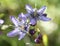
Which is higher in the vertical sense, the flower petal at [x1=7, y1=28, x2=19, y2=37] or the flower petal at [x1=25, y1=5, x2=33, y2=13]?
the flower petal at [x1=25, y1=5, x2=33, y2=13]

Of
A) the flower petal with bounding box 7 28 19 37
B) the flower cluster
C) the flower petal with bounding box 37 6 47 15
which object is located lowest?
the flower petal with bounding box 7 28 19 37

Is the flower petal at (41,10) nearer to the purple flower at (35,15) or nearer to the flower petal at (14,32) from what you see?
the purple flower at (35,15)

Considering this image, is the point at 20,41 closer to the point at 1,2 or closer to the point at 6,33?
the point at 6,33

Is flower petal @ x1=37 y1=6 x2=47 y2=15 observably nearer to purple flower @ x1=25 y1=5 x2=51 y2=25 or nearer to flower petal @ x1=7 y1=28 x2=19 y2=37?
purple flower @ x1=25 y1=5 x2=51 y2=25

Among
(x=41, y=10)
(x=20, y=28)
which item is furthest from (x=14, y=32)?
(x=41, y=10)

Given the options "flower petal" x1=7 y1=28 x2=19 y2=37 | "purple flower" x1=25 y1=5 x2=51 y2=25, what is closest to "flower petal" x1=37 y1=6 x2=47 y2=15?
"purple flower" x1=25 y1=5 x2=51 y2=25

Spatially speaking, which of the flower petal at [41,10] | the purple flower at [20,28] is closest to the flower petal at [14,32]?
the purple flower at [20,28]
